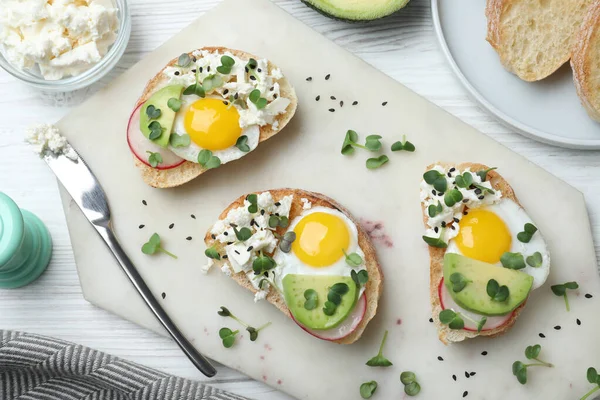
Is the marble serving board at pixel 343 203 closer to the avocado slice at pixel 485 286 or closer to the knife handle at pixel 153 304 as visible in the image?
the knife handle at pixel 153 304

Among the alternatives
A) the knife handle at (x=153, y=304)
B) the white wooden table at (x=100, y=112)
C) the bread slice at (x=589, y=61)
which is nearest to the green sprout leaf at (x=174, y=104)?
the white wooden table at (x=100, y=112)

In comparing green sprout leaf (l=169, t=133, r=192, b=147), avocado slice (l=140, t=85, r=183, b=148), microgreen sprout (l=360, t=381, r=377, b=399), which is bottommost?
microgreen sprout (l=360, t=381, r=377, b=399)

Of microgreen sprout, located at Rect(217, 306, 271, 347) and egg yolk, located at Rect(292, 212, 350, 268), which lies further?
microgreen sprout, located at Rect(217, 306, 271, 347)

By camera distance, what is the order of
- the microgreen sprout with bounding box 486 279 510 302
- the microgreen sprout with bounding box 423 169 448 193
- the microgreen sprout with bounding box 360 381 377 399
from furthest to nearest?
the microgreen sprout with bounding box 360 381 377 399, the microgreen sprout with bounding box 423 169 448 193, the microgreen sprout with bounding box 486 279 510 302

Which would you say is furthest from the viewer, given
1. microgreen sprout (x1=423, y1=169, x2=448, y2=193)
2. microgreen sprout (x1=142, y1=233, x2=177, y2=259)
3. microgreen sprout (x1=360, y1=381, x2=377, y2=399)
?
microgreen sprout (x1=142, y1=233, x2=177, y2=259)

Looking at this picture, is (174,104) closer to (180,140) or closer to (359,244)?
(180,140)

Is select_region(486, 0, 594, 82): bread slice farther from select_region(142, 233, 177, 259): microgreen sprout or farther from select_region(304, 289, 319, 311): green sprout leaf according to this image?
select_region(142, 233, 177, 259): microgreen sprout

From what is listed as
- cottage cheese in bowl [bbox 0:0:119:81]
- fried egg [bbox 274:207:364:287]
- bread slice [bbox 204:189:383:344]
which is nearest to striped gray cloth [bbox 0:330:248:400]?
bread slice [bbox 204:189:383:344]
